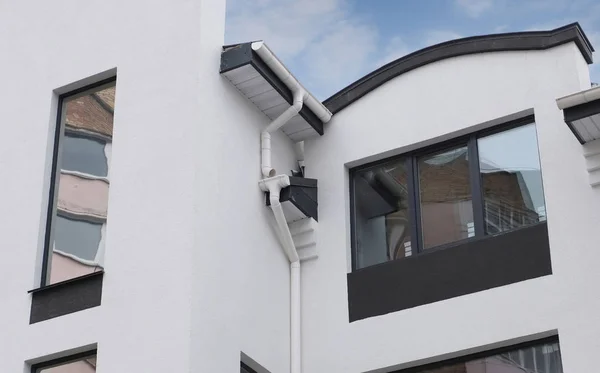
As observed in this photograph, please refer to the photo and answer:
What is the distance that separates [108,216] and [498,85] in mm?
4822

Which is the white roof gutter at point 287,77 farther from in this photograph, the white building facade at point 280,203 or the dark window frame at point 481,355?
the dark window frame at point 481,355

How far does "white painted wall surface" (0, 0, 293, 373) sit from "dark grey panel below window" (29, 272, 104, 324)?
123 millimetres

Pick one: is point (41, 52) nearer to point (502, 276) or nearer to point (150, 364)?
point (150, 364)

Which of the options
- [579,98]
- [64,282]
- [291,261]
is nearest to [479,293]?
[579,98]

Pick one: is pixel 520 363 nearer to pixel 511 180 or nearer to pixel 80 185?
pixel 511 180

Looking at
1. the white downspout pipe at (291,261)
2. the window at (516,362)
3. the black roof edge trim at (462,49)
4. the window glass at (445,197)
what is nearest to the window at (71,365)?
the white downspout pipe at (291,261)

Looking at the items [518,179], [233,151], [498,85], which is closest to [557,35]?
[498,85]

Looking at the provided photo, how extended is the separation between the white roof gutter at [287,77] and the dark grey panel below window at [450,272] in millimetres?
2151

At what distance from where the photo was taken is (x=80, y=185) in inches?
504

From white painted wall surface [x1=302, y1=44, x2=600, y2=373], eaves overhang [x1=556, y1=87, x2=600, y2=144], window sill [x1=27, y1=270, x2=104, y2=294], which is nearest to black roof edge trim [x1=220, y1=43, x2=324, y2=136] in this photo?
white painted wall surface [x1=302, y1=44, x2=600, y2=373]

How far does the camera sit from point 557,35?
12.8 meters

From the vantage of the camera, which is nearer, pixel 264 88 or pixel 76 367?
pixel 76 367

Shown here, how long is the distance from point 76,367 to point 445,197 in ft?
15.3

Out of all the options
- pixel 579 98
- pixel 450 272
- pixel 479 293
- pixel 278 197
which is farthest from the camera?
pixel 278 197
